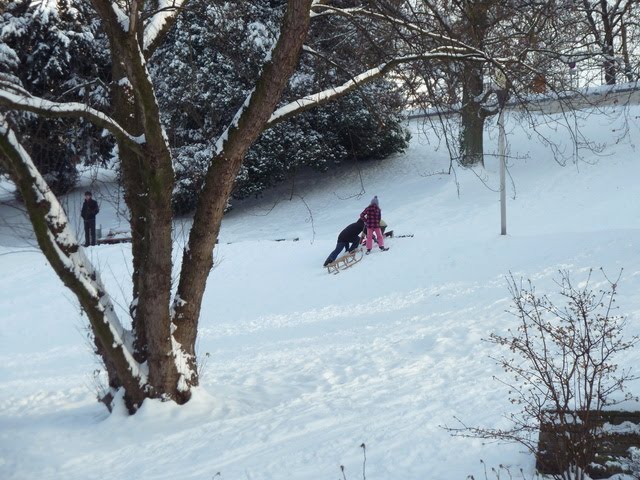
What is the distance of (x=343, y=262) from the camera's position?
15.6 metres

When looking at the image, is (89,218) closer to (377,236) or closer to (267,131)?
(267,131)

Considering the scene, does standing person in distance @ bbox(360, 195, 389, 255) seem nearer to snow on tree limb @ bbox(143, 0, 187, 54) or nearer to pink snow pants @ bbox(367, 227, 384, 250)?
→ pink snow pants @ bbox(367, 227, 384, 250)

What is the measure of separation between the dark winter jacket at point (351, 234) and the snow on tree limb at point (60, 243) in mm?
8715

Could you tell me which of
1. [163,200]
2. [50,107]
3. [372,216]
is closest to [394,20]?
[163,200]

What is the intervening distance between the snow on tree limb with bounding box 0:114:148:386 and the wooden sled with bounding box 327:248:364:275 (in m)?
8.32

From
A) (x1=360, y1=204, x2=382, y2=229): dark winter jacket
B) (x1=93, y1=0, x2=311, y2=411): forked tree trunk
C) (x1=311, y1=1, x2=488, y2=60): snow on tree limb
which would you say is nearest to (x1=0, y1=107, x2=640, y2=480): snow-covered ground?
(x1=93, y1=0, x2=311, y2=411): forked tree trunk

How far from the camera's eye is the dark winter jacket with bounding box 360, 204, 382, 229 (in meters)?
15.9

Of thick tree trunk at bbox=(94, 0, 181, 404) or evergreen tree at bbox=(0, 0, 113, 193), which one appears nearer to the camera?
thick tree trunk at bbox=(94, 0, 181, 404)

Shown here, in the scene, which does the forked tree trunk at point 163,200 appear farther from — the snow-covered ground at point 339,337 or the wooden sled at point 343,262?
the wooden sled at point 343,262

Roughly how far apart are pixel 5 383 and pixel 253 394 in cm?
435

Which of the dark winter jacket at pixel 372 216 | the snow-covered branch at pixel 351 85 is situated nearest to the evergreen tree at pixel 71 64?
the snow-covered branch at pixel 351 85

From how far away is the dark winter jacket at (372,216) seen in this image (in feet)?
52.1

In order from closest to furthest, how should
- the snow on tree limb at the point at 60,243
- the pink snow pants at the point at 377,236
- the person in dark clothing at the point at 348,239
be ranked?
the snow on tree limb at the point at 60,243
the person in dark clothing at the point at 348,239
the pink snow pants at the point at 377,236

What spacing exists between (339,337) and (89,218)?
37.4 feet
